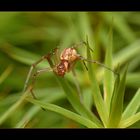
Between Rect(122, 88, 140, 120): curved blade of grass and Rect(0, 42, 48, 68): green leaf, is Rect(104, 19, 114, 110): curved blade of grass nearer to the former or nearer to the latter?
Rect(122, 88, 140, 120): curved blade of grass

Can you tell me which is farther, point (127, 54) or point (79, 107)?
point (127, 54)

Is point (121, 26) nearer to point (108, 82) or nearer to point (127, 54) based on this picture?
point (127, 54)

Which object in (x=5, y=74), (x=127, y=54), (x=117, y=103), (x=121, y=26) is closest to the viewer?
(x=117, y=103)

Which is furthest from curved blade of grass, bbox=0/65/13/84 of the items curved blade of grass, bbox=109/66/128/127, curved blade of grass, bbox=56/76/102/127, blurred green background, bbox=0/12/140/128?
curved blade of grass, bbox=109/66/128/127

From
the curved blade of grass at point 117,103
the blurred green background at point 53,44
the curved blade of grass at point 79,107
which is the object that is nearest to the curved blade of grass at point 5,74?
the blurred green background at point 53,44

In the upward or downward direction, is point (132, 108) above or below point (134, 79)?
above

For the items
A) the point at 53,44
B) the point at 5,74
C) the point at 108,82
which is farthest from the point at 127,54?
the point at 108,82

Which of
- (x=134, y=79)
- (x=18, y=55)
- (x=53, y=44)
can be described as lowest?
(x=134, y=79)

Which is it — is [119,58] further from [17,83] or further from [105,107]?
[105,107]
